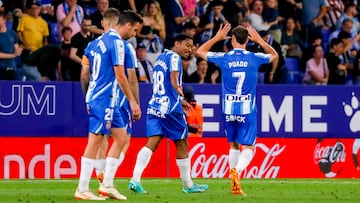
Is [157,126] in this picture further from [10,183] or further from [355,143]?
[355,143]

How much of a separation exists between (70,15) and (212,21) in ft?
11.5

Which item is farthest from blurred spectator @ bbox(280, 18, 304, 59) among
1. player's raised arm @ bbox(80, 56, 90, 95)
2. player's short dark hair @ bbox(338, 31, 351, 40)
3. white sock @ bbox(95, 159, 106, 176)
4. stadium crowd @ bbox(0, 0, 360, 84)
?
player's raised arm @ bbox(80, 56, 90, 95)

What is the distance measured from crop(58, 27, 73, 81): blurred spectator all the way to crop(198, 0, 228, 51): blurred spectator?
349 centimetres

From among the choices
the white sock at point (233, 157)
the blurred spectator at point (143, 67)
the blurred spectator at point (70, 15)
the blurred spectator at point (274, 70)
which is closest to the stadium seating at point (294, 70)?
the blurred spectator at point (274, 70)

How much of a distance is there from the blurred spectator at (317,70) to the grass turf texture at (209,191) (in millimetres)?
5265

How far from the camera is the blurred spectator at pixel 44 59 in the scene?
2217 centimetres

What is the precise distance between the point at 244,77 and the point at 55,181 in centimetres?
440

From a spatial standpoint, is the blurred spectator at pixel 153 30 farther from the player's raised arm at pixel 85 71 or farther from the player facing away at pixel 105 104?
the player facing away at pixel 105 104

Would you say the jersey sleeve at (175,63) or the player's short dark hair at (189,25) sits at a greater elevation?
A: the player's short dark hair at (189,25)

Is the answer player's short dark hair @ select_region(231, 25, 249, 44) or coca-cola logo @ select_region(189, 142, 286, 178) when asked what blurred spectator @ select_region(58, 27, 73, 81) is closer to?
coca-cola logo @ select_region(189, 142, 286, 178)

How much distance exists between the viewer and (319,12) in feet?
88.6

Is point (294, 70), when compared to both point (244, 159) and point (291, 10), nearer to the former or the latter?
point (291, 10)

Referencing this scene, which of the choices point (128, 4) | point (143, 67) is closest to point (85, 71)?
point (143, 67)

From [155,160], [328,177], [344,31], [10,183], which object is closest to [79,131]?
[155,160]
